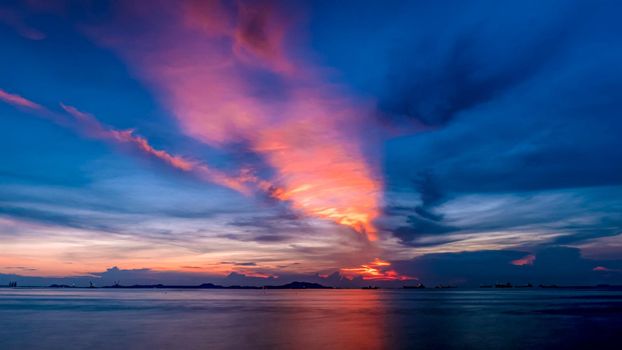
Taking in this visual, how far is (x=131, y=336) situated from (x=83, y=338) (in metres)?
4.10

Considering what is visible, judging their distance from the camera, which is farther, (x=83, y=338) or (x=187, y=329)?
(x=187, y=329)

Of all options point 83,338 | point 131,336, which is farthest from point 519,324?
point 83,338

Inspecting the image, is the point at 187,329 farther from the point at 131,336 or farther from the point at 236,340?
the point at 236,340

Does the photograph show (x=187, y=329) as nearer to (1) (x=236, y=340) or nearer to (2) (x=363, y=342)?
(1) (x=236, y=340)

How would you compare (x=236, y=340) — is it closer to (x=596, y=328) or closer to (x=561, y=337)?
(x=561, y=337)

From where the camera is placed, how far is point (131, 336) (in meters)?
44.1

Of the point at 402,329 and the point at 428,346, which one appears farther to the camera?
the point at 402,329

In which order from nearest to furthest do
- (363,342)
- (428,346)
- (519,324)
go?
(428,346) < (363,342) < (519,324)

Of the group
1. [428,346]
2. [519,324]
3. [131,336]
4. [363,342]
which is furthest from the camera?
[519,324]

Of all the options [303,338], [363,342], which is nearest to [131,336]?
[303,338]

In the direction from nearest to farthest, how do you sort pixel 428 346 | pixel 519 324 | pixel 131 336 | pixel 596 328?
1. pixel 428 346
2. pixel 131 336
3. pixel 596 328
4. pixel 519 324

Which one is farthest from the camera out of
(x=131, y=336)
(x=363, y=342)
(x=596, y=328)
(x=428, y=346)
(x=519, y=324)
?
(x=519, y=324)

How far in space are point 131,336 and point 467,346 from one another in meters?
30.3

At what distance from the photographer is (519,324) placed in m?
55.8
